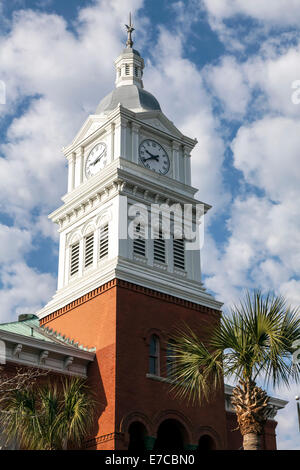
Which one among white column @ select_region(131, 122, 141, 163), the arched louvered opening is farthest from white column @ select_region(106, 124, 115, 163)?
the arched louvered opening

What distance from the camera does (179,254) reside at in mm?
37438

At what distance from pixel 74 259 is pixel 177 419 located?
405 inches

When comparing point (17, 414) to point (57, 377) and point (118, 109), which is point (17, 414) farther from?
point (118, 109)

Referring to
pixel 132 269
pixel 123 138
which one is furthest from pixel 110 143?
pixel 132 269

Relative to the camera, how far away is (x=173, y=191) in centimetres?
3778

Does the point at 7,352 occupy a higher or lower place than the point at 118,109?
lower

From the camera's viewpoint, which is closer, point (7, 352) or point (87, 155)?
point (7, 352)

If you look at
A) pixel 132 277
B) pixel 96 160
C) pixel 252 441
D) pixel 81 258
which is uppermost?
pixel 96 160

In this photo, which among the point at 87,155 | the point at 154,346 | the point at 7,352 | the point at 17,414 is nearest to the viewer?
the point at 17,414

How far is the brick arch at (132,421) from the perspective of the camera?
29.9 m

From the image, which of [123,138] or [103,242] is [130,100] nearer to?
[123,138]

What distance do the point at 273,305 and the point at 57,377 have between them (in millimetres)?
12559

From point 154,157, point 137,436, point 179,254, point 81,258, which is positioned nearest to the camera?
point 137,436

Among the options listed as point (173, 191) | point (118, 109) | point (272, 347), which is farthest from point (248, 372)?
point (118, 109)
